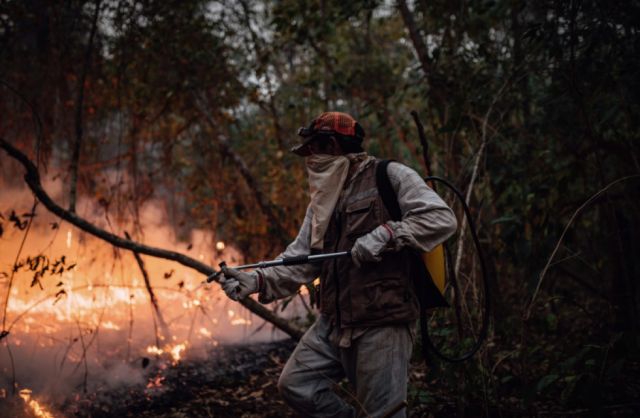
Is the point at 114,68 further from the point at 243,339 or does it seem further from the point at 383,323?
the point at 383,323

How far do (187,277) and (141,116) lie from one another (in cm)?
491

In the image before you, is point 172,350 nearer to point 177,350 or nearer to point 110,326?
point 177,350

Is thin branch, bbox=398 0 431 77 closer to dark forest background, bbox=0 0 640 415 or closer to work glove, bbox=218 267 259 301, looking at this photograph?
dark forest background, bbox=0 0 640 415

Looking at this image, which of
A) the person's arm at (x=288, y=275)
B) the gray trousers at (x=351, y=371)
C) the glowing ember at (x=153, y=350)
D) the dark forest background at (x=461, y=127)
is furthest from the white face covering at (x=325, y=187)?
the glowing ember at (x=153, y=350)

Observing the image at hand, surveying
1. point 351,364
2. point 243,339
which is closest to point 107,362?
A: point 243,339

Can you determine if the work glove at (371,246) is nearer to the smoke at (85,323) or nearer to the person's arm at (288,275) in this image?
the person's arm at (288,275)

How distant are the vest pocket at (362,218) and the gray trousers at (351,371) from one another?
21.5 inches

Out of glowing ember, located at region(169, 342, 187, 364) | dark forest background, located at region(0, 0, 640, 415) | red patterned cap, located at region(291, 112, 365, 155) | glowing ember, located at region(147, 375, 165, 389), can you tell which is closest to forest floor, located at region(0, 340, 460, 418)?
glowing ember, located at region(147, 375, 165, 389)

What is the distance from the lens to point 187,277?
1084 cm

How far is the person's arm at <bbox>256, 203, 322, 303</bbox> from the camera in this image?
3.12 m

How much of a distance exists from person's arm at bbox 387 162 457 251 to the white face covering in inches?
16.2

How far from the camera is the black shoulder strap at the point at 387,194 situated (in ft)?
9.35

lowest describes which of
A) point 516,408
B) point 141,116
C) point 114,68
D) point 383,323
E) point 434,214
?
point 516,408

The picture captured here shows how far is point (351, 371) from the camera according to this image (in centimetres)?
298
